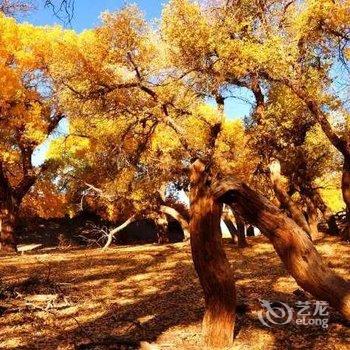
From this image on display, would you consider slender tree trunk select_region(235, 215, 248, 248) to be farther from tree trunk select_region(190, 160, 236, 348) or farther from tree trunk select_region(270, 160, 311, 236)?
tree trunk select_region(190, 160, 236, 348)

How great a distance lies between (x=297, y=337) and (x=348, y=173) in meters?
10.3

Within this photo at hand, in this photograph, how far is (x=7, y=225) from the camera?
25.7 m

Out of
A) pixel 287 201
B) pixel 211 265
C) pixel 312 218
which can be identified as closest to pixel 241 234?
pixel 287 201

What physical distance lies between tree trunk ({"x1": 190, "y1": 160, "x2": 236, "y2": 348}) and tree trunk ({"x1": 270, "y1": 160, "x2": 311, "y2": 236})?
38.8ft

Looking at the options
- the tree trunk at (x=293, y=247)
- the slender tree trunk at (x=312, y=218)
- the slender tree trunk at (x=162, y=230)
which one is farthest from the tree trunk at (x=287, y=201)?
the slender tree trunk at (x=162, y=230)

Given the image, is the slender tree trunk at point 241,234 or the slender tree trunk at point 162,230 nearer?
the slender tree trunk at point 241,234

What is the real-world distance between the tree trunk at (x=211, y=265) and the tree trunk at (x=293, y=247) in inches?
16.1

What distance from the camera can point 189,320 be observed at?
9180mm

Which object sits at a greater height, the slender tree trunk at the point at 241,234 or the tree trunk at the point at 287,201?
the tree trunk at the point at 287,201

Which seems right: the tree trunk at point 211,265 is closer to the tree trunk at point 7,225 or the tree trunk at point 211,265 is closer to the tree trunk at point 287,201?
the tree trunk at point 287,201

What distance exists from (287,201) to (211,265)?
42.2 ft

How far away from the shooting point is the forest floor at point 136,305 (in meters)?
7.90

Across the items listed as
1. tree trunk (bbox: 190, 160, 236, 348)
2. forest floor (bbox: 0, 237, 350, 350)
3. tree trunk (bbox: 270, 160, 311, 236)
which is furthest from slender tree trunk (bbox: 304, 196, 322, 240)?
tree trunk (bbox: 190, 160, 236, 348)

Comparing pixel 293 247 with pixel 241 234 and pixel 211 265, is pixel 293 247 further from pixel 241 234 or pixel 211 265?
pixel 241 234
